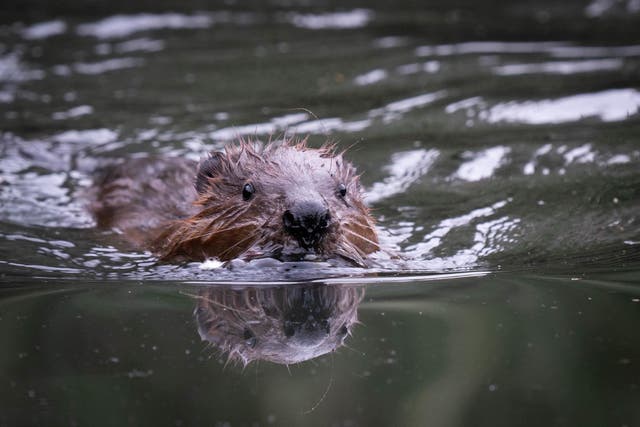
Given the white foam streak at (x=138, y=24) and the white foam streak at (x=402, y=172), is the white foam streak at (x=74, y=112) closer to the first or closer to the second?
the white foam streak at (x=138, y=24)

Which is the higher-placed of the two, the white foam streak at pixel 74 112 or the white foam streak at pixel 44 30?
the white foam streak at pixel 44 30

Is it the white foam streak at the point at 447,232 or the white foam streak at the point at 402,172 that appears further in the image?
the white foam streak at the point at 402,172

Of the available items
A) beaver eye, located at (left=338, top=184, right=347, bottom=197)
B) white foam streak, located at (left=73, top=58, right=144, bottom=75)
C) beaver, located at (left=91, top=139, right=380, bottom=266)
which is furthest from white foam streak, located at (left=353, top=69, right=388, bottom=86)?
beaver eye, located at (left=338, top=184, right=347, bottom=197)

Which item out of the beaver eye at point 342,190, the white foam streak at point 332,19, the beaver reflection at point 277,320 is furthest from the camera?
the white foam streak at point 332,19

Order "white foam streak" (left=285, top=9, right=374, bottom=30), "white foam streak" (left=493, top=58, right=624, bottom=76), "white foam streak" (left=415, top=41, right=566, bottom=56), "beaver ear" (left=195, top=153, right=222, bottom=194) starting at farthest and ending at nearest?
"white foam streak" (left=285, top=9, right=374, bottom=30) → "white foam streak" (left=415, top=41, right=566, bottom=56) → "white foam streak" (left=493, top=58, right=624, bottom=76) → "beaver ear" (left=195, top=153, right=222, bottom=194)

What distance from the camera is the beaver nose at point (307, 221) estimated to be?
4.24 m

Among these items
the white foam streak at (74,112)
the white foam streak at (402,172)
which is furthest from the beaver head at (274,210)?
the white foam streak at (74,112)

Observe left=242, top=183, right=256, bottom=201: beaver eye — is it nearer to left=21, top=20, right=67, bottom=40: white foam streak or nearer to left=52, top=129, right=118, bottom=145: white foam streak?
left=52, top=129, right=118, bottom=145: white foam streak

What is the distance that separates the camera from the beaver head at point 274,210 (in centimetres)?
436

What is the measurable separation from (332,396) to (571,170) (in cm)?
396

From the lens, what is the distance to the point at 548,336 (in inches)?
148

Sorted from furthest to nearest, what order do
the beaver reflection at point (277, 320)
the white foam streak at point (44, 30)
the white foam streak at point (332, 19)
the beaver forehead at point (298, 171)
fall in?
the white foam streak at point (332, 19)
the white foam streak at point (44, 30)
the beaver forehead at point (298, 171)
the beaver reflection at point (277, 320)

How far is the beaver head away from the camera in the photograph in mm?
4355

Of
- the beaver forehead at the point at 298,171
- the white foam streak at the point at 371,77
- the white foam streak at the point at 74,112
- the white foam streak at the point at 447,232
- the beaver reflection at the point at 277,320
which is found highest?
the white foam streak at the point at 371,77
